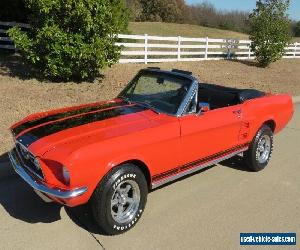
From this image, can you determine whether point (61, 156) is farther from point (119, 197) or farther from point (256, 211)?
point (256, 211)

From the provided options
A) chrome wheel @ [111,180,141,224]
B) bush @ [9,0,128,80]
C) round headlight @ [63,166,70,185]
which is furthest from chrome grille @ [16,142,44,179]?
bush @ [9,0,128,80]

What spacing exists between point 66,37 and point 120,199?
6.82 m

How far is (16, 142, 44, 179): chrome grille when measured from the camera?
408 centimetres

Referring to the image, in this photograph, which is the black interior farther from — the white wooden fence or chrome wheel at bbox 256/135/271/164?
the white wooden fence

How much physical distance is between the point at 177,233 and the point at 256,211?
119cm

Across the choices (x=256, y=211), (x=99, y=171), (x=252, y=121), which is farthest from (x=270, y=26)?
(x=99, y=171)

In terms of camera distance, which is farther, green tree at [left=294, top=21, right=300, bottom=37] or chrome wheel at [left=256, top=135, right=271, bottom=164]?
green tree at [left=294, top=21, right=300, bottom=37]

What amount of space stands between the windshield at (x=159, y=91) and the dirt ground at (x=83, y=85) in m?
2.34

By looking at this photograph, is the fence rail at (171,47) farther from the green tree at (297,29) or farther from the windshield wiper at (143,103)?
the green tree at (297,29)

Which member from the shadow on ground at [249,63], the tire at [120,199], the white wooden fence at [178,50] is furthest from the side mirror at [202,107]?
the shadow on ground at [249,63]

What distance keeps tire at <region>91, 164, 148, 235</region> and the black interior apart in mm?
2186

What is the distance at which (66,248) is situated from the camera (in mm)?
3998

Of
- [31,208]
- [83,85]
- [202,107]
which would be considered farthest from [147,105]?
[83,85]

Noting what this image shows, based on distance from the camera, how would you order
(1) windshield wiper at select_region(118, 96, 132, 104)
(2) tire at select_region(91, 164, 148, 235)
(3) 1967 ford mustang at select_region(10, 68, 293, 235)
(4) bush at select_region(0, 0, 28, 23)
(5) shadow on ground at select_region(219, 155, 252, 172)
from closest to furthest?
1. (3) 1967 ford mustang at select_region(10, 68, 293, 235)
2. (2) tire at select_region(91, 164, 148, 235)
3. (1) windshield wiper at select_region(118, 96, 132, 104)
4. (5) shadow on ground at select_region(219, 155, 252, 172)
5. (4) bush at select_region(0, 0, 28, 23)
